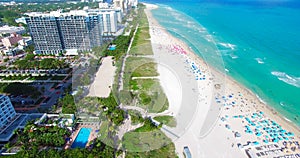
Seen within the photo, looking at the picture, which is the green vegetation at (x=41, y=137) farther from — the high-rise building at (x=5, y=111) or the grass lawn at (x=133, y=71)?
the grass lawn at (x=133, y=71)

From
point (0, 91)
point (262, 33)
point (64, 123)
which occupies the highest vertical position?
point (262, 33)

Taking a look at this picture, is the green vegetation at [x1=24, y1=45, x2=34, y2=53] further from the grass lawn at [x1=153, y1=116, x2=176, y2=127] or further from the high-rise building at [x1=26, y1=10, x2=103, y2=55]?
the grass lawn at [x1=153, y1=116, x2=176, y2=127]

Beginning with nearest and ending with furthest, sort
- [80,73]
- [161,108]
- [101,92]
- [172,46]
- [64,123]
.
Answer: [64,123], [161,108], [101,92], [80,73], [172,46]

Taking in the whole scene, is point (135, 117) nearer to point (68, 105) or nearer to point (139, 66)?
point (68, 105)

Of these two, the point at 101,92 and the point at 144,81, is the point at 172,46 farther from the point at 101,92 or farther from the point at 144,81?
the point at 101,92

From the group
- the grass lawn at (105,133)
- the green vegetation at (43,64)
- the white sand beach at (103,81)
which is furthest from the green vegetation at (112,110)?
the green vegetation at (43,64)

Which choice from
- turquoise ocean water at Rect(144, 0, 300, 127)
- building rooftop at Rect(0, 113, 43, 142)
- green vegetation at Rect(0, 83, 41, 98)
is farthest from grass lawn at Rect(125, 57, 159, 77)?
building rooftop at Rect(0, 113, 43, 142)

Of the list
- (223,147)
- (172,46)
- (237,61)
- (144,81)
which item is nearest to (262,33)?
(237,61)
